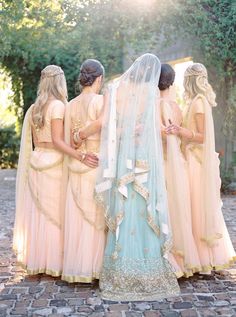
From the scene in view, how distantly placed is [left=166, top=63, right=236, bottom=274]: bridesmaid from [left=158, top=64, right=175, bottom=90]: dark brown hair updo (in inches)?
11.9

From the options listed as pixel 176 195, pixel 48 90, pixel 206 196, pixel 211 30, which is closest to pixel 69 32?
pixel 211 30

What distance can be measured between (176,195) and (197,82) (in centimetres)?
106

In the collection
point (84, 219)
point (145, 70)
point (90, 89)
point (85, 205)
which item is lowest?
point (84, 219)

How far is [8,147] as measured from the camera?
1627 cm

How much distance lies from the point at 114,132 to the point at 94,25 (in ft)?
20.7

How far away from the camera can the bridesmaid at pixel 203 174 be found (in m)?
4.36

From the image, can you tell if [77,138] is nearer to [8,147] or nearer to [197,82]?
[197,82]

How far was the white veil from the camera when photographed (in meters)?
3.91

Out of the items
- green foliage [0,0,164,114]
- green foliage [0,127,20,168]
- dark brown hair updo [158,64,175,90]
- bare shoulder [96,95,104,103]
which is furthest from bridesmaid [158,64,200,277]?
green foliage [0,127,20,168]

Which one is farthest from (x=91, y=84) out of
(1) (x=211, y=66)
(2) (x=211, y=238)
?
(1) (x=211, y=66)

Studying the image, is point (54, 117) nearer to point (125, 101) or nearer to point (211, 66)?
point (125, 101)

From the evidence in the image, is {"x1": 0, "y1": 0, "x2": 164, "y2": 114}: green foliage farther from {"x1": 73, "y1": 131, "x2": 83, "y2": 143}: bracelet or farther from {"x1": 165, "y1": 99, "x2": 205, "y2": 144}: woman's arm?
{"x1": 73, "y1": 131, "x2": 83, "y2": 143}: bracelet

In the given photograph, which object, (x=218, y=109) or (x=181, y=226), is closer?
(x=181, y=226)

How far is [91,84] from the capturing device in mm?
4168
